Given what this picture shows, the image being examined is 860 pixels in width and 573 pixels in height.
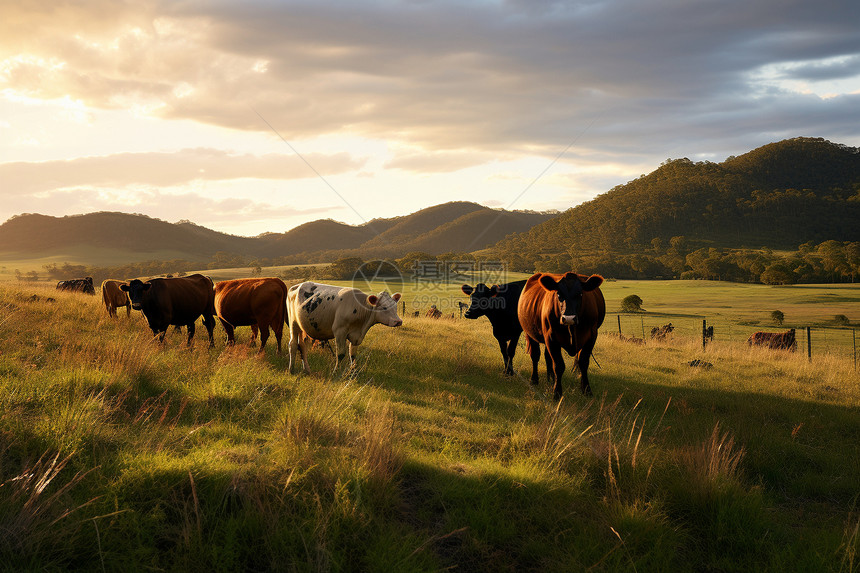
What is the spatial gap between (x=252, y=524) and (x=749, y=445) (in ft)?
23.9

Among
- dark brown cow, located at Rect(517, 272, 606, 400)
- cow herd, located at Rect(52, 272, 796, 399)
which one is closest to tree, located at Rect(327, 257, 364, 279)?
cow herd, located at Rect(52, 272, 796, 399)

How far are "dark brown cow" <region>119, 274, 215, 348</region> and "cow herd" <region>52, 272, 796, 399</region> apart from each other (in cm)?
2

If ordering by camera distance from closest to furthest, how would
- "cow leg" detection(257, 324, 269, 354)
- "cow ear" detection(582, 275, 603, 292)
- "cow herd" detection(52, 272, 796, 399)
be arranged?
"cow ear" detection(582, 275, 603, 292)
"cow herd" detection(52, 272, 796, 399)
"cow leg" detection(257, 324, 269, 354)

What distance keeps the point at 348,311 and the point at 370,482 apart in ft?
18.5

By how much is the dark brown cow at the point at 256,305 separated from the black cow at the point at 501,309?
506cm

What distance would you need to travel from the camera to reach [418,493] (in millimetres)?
4789

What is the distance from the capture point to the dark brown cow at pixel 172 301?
→ 11.8m

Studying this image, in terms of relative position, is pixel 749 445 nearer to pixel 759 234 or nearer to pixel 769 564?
pixel 769 564

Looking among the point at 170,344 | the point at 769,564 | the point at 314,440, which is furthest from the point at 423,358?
the point at 769,564

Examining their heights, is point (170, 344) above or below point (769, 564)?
above

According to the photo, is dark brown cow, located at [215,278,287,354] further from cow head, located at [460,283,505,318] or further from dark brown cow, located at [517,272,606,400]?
dark brown cow, located at [517,272,606,400]

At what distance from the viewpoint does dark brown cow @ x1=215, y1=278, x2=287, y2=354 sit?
38.1 ft

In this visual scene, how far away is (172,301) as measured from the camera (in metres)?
12.3

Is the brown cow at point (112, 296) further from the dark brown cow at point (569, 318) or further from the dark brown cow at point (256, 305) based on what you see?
the dark brown cow at point (569, 318)
